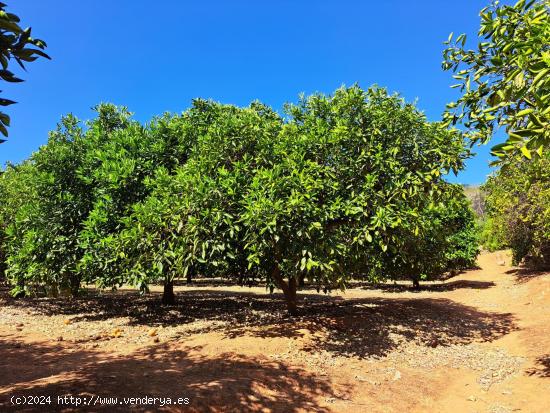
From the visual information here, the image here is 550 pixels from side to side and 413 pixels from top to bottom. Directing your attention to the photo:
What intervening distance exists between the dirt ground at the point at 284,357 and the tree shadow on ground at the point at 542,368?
0.04 m

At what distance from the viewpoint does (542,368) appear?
877 cm

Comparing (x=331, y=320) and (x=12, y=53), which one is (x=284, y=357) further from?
→ (x=12, y=53)

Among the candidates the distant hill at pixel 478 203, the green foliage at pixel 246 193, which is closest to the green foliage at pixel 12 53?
the green foliage at pixel 246 193

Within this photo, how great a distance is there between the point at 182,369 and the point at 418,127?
8849mm

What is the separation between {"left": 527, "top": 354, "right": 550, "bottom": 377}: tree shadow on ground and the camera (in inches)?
333

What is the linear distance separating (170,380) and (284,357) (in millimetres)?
2996

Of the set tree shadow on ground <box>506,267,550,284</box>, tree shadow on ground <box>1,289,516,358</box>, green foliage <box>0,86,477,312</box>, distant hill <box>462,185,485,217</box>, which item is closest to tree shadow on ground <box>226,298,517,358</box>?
tree shadow on ground <box>1,289,516,358</box>

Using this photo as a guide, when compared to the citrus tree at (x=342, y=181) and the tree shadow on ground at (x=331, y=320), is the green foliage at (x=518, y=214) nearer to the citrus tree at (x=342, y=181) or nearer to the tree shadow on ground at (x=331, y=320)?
the tree shadow on ground at (x=331, y=320)

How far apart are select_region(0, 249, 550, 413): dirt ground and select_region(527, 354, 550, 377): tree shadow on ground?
0.14ft

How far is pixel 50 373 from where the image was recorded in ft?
24.8

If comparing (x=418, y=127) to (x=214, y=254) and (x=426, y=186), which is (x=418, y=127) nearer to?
(x=426, y=186)

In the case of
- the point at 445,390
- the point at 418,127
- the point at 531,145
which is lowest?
the point at 445,390

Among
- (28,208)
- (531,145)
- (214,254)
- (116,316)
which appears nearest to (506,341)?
(214,254)

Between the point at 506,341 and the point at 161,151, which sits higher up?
the point at 161,151
